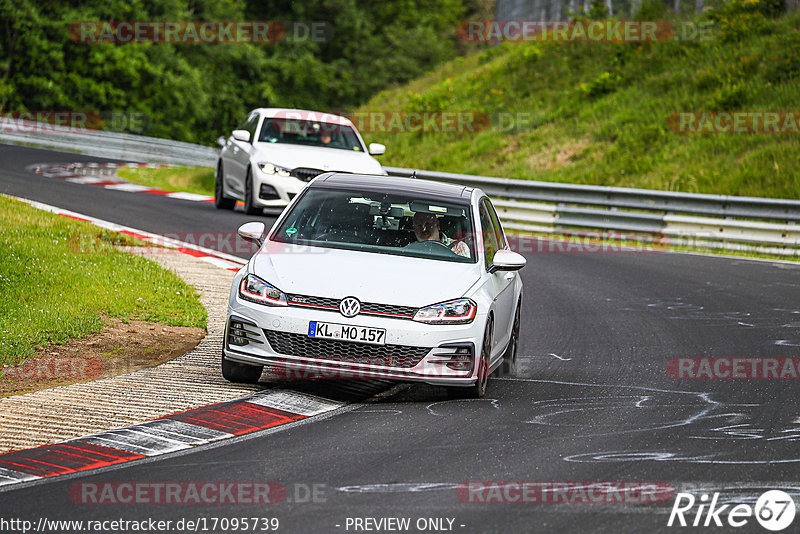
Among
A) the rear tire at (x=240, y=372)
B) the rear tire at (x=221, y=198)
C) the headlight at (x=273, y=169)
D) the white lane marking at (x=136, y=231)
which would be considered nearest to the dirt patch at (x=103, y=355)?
the rear tire at (x=240, y=372)

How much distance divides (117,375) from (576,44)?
31.3m

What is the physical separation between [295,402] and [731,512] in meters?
3.30

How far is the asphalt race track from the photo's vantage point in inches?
221

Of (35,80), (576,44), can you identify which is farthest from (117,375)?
(35,80)

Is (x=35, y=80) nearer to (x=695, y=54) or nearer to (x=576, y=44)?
(x=576, y=44)

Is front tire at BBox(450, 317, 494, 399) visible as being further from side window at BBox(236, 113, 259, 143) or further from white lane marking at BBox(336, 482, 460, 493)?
side window at BBox(236, 113, 259, 143)

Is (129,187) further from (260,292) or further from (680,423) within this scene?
(680,423)

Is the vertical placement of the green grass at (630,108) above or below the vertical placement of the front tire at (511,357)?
above

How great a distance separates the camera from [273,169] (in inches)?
728

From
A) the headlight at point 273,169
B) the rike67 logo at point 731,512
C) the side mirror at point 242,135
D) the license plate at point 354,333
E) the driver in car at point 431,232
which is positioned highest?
the side mirror at point 242,135

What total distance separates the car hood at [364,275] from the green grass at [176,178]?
17.1 m

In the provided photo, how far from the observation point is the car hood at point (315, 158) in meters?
18.4

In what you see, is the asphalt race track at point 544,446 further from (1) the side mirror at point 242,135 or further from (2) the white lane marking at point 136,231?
(1) the side mirror at point 242,135

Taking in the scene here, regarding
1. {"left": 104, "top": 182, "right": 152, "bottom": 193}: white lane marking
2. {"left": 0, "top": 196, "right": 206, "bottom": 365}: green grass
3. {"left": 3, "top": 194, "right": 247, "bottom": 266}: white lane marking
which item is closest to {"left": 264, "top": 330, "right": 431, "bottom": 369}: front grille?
{"left": 0, "top": 196, "right": 206, "bottom": 365}: green grass
